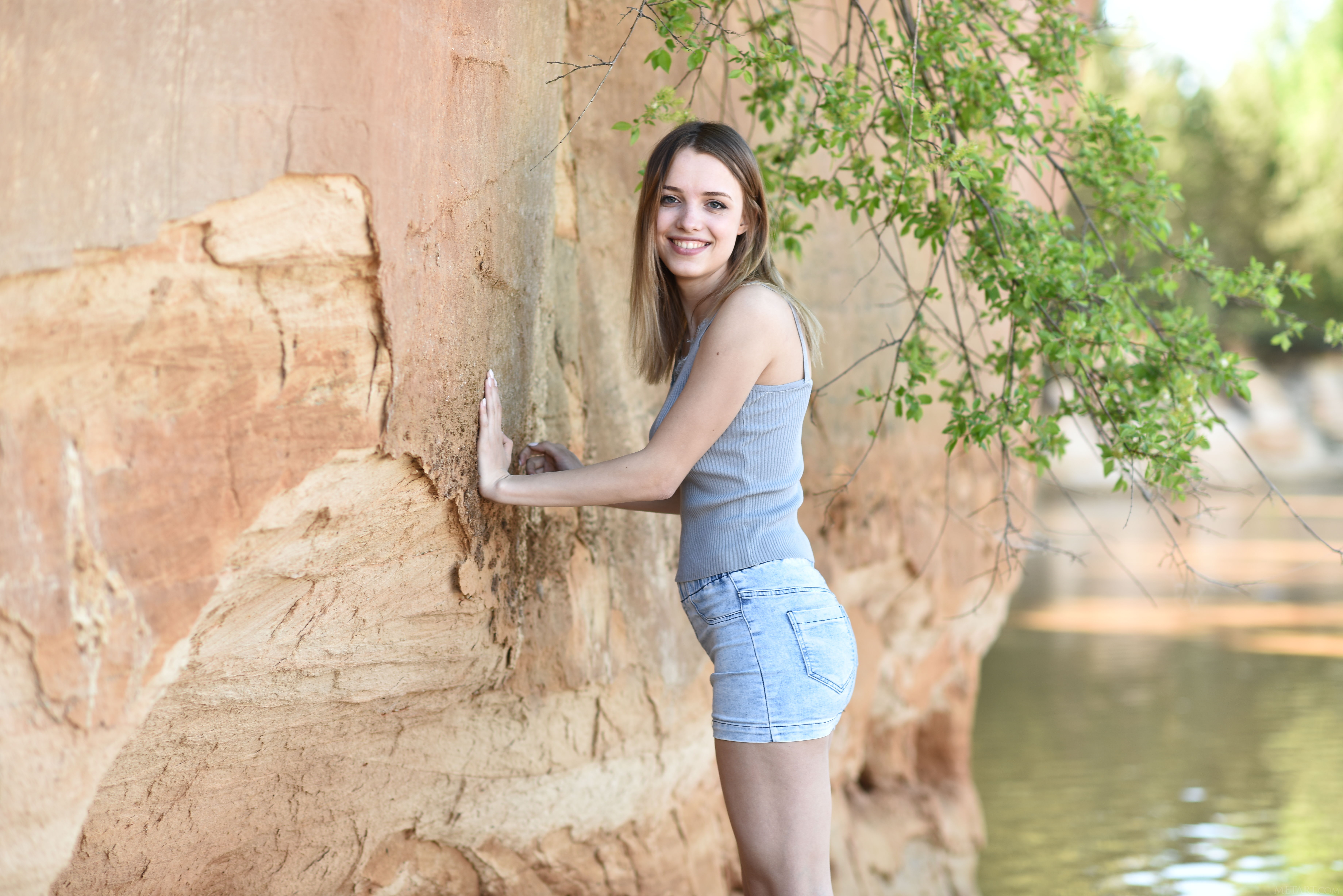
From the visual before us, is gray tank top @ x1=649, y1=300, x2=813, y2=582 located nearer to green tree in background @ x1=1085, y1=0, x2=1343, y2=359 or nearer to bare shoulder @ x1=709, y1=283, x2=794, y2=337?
bare shoulder @ x1=709, y1=283, x2=794, y2=337

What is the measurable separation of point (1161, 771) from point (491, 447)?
207 inches

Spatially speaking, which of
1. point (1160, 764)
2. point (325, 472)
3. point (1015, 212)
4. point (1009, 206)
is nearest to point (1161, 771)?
point (1160, 764)

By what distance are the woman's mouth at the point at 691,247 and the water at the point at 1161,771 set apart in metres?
3.70

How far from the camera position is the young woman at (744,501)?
206cm

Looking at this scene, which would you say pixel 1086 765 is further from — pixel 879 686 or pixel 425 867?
pixel 425 867

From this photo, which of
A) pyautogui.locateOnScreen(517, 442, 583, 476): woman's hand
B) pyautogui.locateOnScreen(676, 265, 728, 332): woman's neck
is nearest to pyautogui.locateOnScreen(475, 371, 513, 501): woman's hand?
pyautogui.locateOnScreen(517, 442, 583, 476): woman's hand

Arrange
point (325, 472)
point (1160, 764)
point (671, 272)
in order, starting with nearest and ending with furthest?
1. point (325, 472)
2. point (671, 272)
3. point (1160, 764)

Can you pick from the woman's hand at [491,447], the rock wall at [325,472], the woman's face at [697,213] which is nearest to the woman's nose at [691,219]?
the woman's face at [697,213]

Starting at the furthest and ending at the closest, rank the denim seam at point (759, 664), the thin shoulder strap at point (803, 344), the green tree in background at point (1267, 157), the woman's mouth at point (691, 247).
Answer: the green tree in background at point (1267, 157) < the woman's mouth at point (691, 247) < the thin shoulder strap at point (803, 344) < the denim seam at point (759, 664)

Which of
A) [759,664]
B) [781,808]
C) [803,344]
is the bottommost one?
[781,808]

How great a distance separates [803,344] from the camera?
7.13 feet

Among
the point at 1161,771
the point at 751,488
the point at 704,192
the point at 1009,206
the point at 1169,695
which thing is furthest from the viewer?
the point at 1169,695

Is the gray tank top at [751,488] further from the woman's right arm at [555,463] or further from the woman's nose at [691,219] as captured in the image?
the woman's right arm at [555,463]

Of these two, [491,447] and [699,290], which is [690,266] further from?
[491,447]
